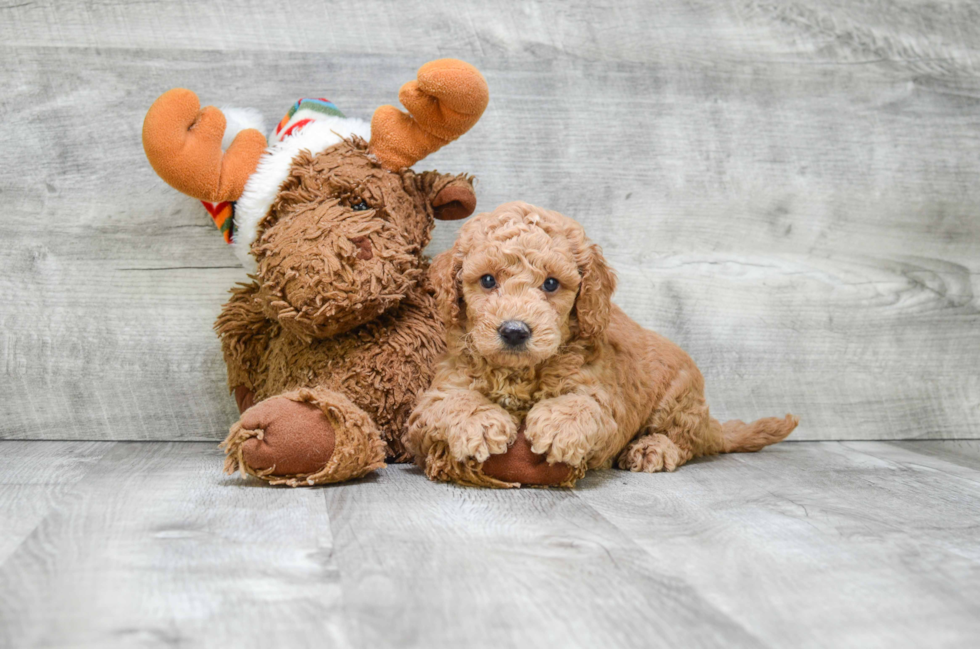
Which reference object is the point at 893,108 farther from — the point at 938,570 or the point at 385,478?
the point at 385,478

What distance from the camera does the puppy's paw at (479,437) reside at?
47.7 inches

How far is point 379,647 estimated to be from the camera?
0.69 meters

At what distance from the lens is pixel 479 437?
121cm

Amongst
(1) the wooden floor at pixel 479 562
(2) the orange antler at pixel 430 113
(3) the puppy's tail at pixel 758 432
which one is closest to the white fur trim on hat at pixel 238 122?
(2) the orange antler at pixel 430 113

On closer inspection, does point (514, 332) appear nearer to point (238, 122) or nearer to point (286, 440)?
point (286, 440)

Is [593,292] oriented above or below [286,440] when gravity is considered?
above

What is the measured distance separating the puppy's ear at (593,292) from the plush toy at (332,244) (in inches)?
11.1

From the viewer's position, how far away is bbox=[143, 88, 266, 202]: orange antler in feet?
4.42

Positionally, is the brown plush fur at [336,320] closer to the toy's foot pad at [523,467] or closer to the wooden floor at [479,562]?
the wooden floor at [479,562]

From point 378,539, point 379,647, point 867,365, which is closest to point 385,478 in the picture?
point 378,539

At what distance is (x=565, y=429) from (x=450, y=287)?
0.28 metres

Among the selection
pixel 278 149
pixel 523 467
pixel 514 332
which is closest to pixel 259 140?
pixel 278 149

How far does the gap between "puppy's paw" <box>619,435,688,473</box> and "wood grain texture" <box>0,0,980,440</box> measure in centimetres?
42

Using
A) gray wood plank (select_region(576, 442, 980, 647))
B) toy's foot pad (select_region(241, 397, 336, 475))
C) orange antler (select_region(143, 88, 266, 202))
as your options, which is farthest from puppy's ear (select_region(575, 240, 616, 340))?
orange antler (select_region(143, 88, 266, 202))
